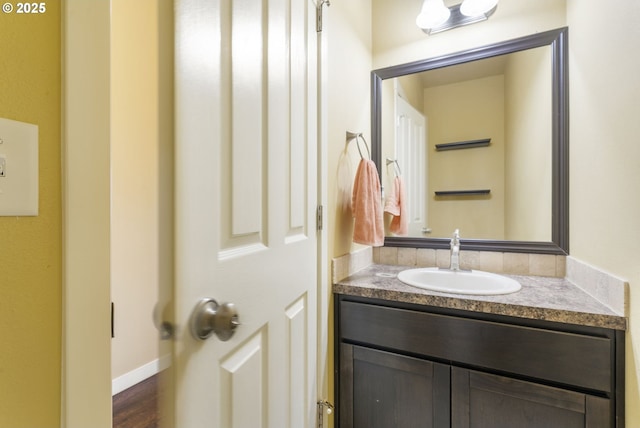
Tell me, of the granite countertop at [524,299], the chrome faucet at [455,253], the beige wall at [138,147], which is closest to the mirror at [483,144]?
the chrome faucet at [455,253]

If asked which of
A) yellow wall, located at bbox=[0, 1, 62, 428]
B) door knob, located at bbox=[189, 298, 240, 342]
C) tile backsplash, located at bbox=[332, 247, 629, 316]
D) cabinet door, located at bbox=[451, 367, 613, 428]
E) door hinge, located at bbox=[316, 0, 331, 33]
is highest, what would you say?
door hinge, located at bbox=[316, 0, 331, 33]

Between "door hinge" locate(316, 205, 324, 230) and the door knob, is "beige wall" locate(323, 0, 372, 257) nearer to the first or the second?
"door hinge" locate(316, 205, 324, 230)

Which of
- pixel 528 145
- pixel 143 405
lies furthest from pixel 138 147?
pixel 528 145

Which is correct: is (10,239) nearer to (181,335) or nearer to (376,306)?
(181,335)

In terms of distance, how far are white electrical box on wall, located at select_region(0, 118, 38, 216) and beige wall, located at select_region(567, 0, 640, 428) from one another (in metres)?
1.33

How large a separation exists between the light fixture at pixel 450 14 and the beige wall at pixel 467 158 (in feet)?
1.04

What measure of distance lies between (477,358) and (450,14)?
67.4 inches

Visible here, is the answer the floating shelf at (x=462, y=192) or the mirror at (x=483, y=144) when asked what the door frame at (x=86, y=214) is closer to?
the mirror at (x=483, y=144)

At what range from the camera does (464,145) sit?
5.36 ft

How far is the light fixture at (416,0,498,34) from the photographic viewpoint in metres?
1.52

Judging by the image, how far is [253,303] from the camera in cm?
71

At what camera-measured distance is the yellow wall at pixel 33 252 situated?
0.34 meters

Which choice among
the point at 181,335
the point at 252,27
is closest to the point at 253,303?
the point at 181,335

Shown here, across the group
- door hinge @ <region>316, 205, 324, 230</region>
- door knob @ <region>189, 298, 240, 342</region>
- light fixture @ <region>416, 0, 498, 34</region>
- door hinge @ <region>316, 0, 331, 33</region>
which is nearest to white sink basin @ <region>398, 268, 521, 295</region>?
door hinge @ <region>316, 205, 324, 230</region>
